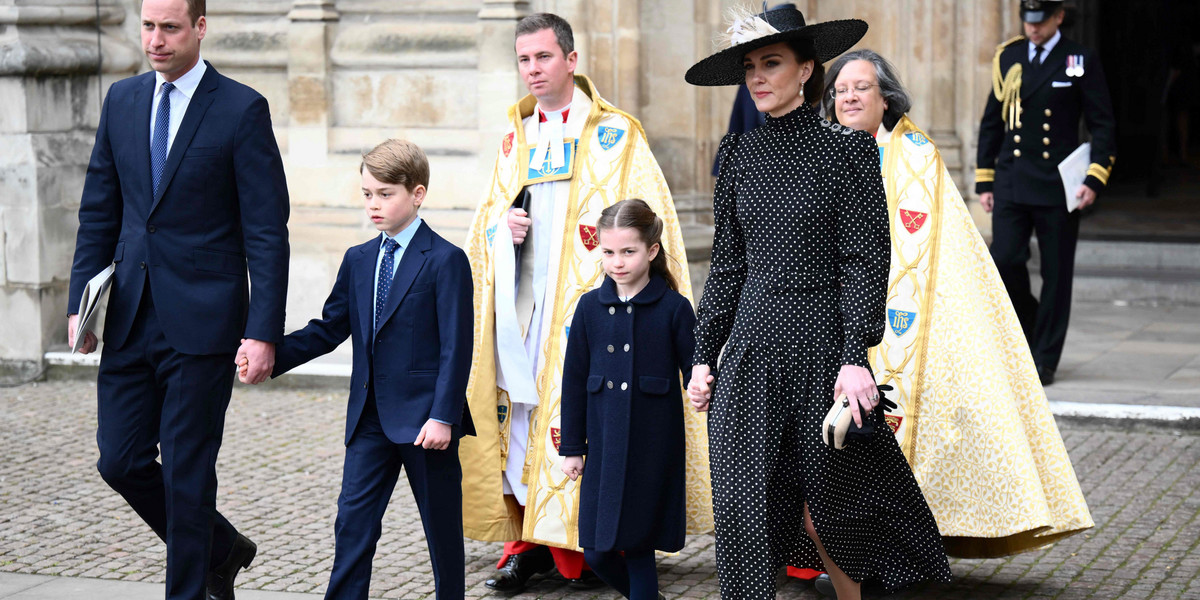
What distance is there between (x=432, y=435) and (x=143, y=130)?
1.16m

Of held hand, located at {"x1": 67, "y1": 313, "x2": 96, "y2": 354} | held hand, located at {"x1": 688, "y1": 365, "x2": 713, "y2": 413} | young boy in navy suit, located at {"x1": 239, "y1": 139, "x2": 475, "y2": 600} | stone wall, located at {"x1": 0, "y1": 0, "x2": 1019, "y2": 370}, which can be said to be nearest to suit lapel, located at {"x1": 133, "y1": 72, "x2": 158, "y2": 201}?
held hand, located at {"x1": 67, "y1": 313, "x2": 96, "y2": 354}

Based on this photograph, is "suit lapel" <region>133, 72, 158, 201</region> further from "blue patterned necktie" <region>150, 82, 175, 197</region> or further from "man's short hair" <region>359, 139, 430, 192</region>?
"man's short hair" <region>359, 139, 430, 192</region>

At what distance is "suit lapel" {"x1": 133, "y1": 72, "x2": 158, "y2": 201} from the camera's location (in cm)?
429

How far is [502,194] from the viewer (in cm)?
520

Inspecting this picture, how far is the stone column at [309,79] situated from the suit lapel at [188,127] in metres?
5.17

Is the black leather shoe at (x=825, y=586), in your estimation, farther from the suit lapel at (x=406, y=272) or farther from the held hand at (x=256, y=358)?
the held hand at (x=256, y=358)

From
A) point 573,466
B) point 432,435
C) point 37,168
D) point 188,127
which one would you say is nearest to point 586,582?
point 573,466

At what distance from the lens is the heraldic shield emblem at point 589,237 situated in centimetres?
507

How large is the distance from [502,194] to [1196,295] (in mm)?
6614

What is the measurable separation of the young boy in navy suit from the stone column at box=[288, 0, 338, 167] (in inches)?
210

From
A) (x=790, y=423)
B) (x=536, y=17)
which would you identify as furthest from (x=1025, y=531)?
(x=536, y=17)

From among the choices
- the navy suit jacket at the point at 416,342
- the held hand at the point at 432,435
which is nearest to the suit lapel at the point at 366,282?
the navy suit jacket at the point at 416,342

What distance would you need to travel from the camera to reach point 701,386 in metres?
4.09

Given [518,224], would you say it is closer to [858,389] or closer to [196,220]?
[196,220]
